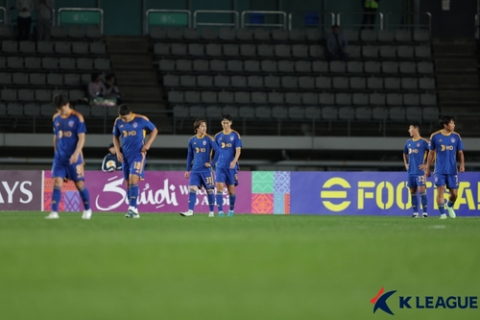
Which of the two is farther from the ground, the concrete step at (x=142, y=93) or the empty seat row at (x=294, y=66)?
the empty seat row at (x=294, y=66)

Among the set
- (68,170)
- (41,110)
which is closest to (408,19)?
(41,110)

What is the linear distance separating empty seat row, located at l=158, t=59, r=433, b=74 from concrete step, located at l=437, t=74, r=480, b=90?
63cm

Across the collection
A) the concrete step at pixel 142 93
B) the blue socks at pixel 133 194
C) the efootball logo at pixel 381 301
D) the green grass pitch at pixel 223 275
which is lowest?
the efootball logo at pixel 381 301

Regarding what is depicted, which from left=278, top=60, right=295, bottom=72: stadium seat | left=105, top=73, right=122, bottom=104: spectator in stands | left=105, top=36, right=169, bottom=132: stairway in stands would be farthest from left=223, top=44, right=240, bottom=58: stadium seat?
left=105, top=73, right=122, bottom=104: spectator in stands

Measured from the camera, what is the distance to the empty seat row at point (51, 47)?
27781 mm

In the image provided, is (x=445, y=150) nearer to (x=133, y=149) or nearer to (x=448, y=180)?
(x=448, y=180)

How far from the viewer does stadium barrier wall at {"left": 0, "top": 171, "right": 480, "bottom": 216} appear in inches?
889

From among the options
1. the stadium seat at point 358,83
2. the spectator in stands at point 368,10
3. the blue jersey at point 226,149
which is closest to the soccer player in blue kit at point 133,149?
the blue jersey at point 226,149

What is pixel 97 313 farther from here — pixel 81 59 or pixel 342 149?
pixel 81 59

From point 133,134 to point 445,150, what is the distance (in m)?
6.97

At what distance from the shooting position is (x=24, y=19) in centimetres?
2794

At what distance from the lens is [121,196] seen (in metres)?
22.8

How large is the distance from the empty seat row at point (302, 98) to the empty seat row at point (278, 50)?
2.08 m

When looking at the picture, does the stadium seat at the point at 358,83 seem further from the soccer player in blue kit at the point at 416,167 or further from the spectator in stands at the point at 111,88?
the soccer player in blue kit at the point at 416,167
